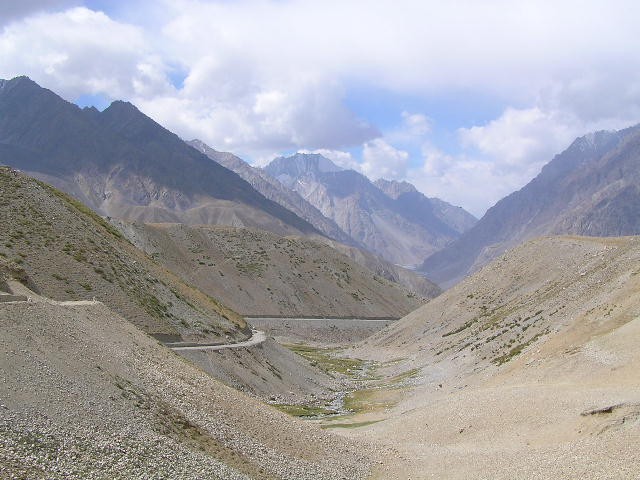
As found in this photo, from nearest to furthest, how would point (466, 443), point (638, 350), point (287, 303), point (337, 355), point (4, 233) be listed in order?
point (466, 443)
point (638, 350)
point (4, 233)
point (337, 355)
point (287, 303)

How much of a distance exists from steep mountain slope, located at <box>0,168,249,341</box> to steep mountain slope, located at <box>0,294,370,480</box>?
21.9 m

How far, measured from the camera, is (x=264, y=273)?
168875 millimetres

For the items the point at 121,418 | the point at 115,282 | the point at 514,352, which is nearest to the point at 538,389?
the point at 514,352

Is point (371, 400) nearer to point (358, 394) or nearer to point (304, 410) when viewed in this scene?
point (358, 394)

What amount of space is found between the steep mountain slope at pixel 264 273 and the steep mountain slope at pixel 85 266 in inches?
3057

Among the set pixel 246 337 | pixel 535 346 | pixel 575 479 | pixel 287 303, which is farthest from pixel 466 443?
pixel 287 303

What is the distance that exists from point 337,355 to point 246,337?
38759 mm

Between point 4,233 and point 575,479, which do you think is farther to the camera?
point 4,233

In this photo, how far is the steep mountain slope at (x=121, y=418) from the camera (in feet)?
75.6

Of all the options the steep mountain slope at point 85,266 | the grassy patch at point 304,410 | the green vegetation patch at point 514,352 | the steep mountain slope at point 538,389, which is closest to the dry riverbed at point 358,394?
the grassy patch at point 304,410

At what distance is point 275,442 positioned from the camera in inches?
1271

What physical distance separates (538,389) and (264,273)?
130 meters

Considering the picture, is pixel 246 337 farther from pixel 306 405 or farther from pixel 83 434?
pixel 83 434

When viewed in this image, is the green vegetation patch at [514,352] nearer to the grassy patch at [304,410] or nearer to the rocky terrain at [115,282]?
the grassy patch at [304,410]
